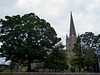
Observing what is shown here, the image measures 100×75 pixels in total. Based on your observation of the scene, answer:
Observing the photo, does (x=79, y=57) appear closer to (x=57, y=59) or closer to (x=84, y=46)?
(x=84, y=46)

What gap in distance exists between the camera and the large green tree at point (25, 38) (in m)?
25.1

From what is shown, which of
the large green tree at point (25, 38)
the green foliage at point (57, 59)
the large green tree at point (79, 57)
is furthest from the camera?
the large green tree at point (79, 57)

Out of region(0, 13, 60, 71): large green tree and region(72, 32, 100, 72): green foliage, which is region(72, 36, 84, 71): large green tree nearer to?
region(72, 32, 100, 72): green foliage

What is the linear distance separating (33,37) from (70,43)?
71.8 metres

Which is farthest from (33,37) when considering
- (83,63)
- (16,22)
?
(83,63)

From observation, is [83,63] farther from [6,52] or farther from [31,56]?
[6,52]

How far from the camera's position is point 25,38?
27750 mm

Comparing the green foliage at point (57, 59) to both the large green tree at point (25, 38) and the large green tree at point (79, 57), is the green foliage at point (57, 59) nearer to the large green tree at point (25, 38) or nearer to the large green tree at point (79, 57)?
the large green tree at point (25, 38)

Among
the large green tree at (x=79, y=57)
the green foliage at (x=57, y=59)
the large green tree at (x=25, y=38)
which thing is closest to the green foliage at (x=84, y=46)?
the large green tree at (x=79, y=57)

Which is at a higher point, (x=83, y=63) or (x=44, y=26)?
(x=44, y=26)

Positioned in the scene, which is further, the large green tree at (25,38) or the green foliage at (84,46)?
the green foliage at (84,46)

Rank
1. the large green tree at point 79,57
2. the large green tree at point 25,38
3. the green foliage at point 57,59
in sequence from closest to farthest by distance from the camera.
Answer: the large green tree at point 25,38 → the green foliage at point 57,59 → the large green tree at point 79,57

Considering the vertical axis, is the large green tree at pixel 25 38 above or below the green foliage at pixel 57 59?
above

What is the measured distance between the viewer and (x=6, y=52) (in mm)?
26625
